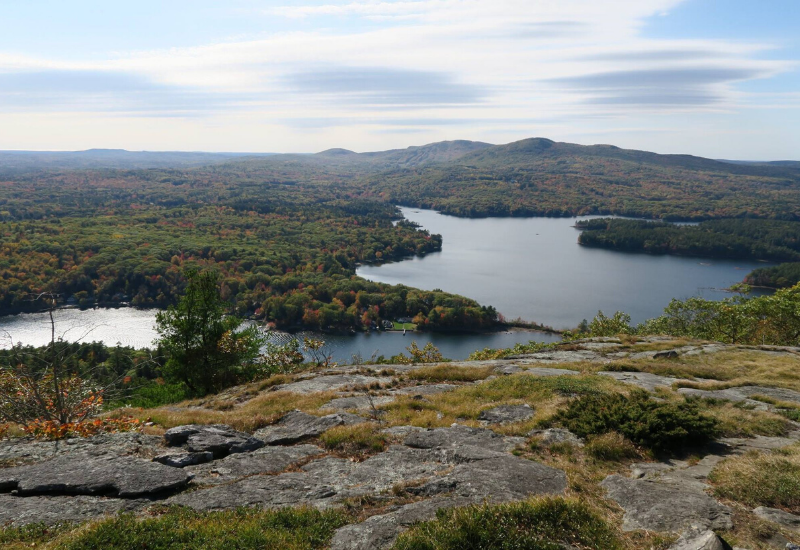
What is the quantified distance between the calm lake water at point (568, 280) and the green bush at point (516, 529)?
366 ft

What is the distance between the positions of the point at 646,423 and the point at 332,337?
353 ft

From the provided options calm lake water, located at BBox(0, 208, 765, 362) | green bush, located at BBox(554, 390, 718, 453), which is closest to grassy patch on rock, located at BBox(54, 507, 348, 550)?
green bush, located at BBox(554, 390, 718, 453)

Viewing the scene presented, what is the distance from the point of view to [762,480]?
1028 cm

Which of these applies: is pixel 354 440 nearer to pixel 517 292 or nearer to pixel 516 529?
pixel 516 529

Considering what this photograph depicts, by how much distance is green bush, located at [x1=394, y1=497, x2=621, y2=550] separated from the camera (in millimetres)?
7973

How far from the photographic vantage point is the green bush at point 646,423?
43.1ft

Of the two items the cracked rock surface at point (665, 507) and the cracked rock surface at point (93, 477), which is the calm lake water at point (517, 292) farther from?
the cracked rock surface at point (665, 507)

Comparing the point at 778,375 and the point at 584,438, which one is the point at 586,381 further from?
the point at 778,375

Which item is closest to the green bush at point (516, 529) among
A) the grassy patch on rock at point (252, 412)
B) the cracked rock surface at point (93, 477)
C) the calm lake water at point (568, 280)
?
the cracked rock surface at point (93, 477)

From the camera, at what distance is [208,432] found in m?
14.1

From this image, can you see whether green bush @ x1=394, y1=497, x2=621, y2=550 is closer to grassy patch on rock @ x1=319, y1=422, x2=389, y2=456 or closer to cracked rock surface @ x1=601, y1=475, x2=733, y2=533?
cracked rock surface @ x1=601, y1=475, x2=733, y2=533

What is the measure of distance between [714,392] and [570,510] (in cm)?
1539

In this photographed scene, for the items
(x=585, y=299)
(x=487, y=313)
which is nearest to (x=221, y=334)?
(x=487, y=313)

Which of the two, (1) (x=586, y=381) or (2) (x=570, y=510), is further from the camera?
(1) (x=586, y=381)
